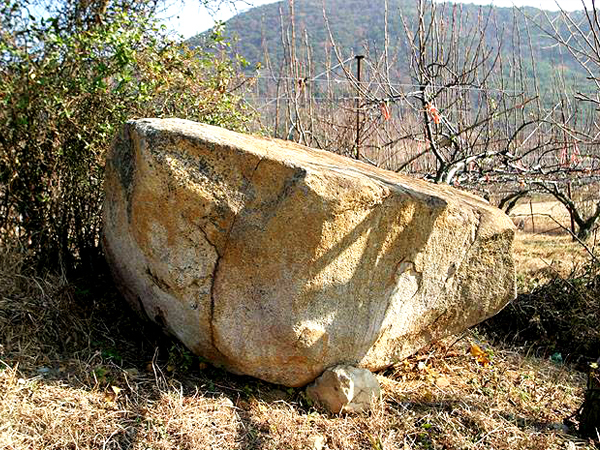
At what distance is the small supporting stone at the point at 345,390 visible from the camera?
3.45 metres

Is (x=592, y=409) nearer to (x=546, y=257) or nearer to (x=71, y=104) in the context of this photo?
(x=71, y=104)

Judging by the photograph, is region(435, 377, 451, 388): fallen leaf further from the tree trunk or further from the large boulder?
the tree trunk

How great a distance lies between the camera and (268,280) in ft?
10.7

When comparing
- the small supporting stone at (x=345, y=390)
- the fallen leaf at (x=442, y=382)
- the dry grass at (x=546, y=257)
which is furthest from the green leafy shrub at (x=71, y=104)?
the dry grass at (x=546, y=257)

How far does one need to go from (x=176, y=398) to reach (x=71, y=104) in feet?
6.32

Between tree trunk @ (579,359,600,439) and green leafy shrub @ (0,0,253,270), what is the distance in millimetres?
3050

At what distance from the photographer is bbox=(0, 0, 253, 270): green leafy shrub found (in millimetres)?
3955

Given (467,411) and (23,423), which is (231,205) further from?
(467,411)

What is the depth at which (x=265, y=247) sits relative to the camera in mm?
3211

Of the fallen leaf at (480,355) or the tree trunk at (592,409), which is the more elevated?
the tree trunk at (592,409)

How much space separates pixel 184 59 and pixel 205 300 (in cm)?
199

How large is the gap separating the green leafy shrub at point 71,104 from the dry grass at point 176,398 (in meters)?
0.38

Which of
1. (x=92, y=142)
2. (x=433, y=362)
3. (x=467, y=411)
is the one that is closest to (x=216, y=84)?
(x=92, y=142)

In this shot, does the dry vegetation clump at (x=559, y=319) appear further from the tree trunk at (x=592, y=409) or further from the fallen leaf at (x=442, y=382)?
the tree trunk at (x=592, y=409)
